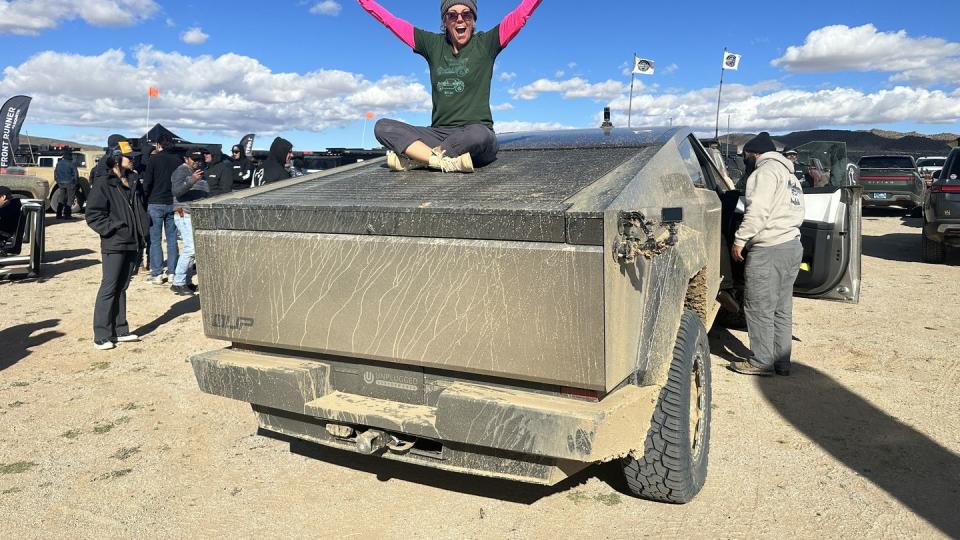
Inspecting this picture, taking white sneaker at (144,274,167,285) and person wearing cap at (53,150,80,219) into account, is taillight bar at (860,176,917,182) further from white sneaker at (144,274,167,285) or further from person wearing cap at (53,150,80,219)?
person wearing cap at (53,150,80,219)

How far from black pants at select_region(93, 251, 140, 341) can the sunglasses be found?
12.4 feet

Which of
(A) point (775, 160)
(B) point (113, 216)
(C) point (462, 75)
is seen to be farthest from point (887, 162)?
(B) point (113, 216)

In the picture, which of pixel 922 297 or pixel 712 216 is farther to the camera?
pixel 922 297

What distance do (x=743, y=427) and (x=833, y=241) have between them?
75.8 inches

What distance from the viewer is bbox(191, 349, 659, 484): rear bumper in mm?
2357

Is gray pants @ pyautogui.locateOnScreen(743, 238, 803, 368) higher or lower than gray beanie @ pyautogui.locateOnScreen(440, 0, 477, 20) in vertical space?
lower

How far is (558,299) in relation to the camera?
2.32 meters

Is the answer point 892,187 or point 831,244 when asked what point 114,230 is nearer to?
point 831,244

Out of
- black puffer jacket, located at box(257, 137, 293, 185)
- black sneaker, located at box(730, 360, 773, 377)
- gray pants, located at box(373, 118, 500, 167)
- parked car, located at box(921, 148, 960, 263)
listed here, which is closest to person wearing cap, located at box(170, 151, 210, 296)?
black puffer jacket, located at box(257, 137, 293, 185)

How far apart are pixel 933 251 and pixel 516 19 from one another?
373 inches

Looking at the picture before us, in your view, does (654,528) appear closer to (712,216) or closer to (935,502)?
(935,502)

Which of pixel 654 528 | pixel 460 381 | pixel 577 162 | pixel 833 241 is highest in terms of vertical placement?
pixel 577 162

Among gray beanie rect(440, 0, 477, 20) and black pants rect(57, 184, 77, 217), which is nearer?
gray beanie rect(440, 0, 477, 20)

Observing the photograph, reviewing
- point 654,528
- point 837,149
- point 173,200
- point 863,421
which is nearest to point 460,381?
point 654,528
